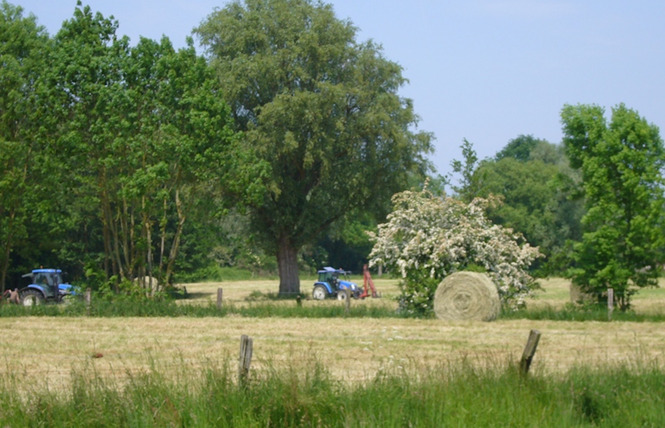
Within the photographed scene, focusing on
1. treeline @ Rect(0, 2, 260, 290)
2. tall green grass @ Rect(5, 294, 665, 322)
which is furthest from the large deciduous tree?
tall green grass @ Rect(5, 294, 665, 322)

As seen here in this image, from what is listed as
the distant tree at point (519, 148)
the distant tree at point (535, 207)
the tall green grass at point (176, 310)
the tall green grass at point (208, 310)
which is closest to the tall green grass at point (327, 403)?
the tall green grass at point (208, 310)

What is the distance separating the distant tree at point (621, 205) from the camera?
27.3 metres

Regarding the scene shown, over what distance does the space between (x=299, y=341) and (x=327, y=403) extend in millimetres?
10442

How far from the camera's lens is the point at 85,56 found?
100ft

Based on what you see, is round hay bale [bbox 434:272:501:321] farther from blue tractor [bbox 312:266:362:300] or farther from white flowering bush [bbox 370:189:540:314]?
blue tractor [bbox 312:266:362:300]

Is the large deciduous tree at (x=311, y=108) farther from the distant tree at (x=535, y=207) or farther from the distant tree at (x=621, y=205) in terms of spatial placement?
the distant tree at (x=535, y=207)

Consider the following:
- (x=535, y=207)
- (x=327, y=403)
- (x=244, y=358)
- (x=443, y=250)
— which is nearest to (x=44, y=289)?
(x=443, y=250)

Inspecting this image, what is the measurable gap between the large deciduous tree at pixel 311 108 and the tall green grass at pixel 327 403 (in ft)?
106

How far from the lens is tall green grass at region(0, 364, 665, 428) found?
8.53 metres

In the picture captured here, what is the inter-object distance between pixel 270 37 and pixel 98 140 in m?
16.3

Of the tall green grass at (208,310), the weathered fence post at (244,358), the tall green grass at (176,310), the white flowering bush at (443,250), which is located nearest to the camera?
the weathered fence post at (244,358)

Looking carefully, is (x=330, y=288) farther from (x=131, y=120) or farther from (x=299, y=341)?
A: (x=299, y=341)

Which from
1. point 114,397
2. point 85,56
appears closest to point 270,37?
point 85,56

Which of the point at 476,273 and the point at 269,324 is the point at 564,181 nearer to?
the point at 476,273
